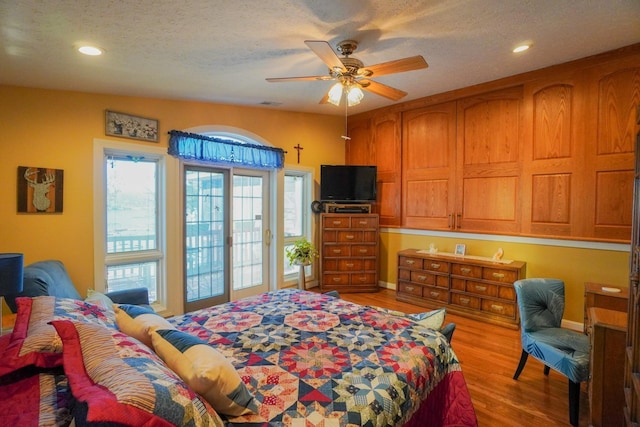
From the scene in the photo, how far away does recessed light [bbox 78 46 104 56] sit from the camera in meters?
Answer: 2.33

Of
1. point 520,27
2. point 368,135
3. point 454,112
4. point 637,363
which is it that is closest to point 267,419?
point 637,363

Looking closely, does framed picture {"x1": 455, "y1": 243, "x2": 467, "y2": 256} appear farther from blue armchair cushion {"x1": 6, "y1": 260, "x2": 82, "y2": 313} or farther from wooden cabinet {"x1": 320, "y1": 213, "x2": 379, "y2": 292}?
blue armchair cushion {"x1": 6, "y1": 260, "x2": 82, "y2": 313}

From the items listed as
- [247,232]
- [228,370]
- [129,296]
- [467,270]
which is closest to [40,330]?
[228,370]

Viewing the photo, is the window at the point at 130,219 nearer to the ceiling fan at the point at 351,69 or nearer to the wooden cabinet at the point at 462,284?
the ceiling fan at the point at 351,69

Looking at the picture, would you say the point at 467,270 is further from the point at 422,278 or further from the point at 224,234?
the point at 224,234

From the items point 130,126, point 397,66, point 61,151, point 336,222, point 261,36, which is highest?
point 261,36

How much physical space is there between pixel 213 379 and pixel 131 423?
1.23ft

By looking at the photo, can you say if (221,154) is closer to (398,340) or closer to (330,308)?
(330,308)

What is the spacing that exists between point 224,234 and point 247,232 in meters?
0.38

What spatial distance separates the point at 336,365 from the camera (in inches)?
60.2

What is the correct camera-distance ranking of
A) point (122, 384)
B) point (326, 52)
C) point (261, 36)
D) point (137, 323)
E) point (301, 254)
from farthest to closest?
1. point (301, 254)
2. point (261, 36)
3. point (326, 52)
4. point (137, 323)
5. point (122, 384)

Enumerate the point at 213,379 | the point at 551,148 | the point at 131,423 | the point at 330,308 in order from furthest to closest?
the point at 551,148 < the point at 330,308 < the point at 213,379 < the point at 131,423

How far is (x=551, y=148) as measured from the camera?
358 cm

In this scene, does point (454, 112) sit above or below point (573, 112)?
above
